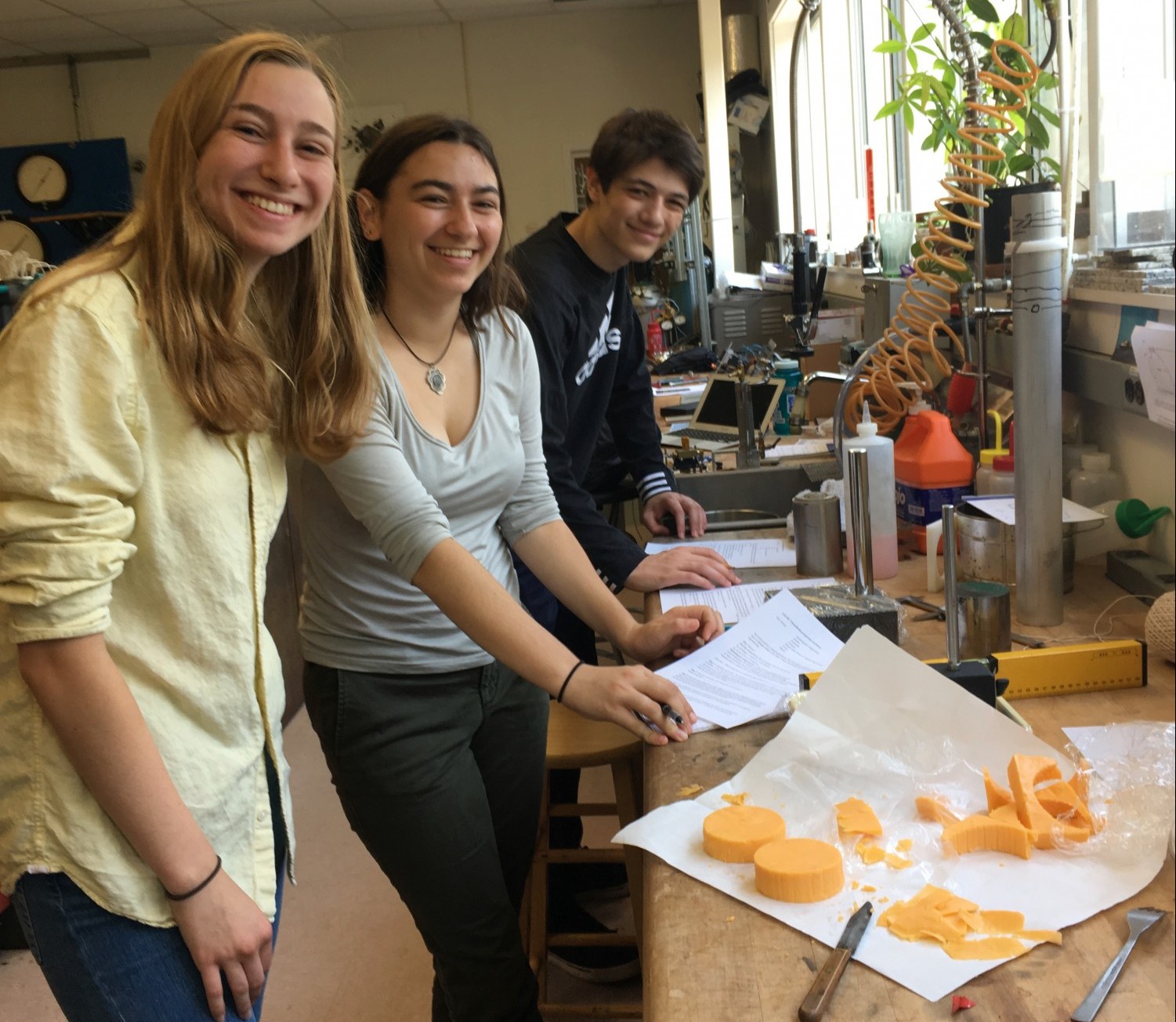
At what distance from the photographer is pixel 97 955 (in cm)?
93

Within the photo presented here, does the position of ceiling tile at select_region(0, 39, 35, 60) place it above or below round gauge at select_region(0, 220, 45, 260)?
above

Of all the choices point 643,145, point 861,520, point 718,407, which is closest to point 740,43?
point 718,407

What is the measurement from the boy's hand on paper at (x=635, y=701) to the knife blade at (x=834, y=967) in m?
0.36

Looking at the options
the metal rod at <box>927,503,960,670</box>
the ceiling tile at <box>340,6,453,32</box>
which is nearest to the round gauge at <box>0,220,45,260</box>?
the ceiling tile at <box>340,6,453,32</box>

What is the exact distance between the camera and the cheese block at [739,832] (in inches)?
36.5

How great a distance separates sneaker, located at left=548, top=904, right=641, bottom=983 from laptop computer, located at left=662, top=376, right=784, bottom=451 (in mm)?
1258

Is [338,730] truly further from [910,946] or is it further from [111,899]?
[910,946]

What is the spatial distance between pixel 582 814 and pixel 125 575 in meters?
1.38

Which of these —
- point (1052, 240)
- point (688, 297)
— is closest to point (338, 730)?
point (1052, 240)

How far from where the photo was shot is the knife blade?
0.74 meters

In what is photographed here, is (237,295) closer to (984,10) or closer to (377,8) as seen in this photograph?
(984,10)

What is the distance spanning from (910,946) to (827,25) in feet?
18.1

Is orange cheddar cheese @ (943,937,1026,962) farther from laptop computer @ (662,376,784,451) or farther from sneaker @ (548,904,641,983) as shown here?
laptop computer @ (662,376,784,451)

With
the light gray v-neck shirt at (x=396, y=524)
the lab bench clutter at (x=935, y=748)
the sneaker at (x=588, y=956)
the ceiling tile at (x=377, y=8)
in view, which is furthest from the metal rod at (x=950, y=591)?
the ceiling tile at (x=377, y=8)
